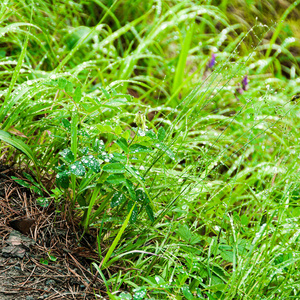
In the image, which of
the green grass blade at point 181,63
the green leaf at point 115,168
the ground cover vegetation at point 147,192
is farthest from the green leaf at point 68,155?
the green grass blade at point 181,63

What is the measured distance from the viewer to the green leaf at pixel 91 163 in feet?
3.32

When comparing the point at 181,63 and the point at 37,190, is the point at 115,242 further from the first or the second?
the point at 181,63

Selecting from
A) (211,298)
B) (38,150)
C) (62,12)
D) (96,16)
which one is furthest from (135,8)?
(211,298)

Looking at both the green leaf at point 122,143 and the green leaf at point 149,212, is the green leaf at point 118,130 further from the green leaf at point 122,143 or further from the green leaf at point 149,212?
the green leaf at point 149,212

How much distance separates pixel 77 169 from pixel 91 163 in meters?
0.05

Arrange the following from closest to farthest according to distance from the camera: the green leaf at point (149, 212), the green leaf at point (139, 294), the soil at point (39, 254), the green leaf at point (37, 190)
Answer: the green leaf at point (139, 294) → the soil at point (39, 254) → the green leaf at point (149, 212) → the green leaf at point (37, 190)

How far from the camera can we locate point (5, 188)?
1185 millimetres

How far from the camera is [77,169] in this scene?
1.02m

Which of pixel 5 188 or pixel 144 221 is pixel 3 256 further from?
pixel 144 221

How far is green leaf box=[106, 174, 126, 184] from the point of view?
0.98 meters

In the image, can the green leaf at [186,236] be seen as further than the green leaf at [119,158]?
Yes

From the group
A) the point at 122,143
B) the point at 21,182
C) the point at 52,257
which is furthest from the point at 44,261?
the point at 122,143

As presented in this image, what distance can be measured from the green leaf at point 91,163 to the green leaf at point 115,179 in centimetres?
5

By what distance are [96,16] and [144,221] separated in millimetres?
1873
